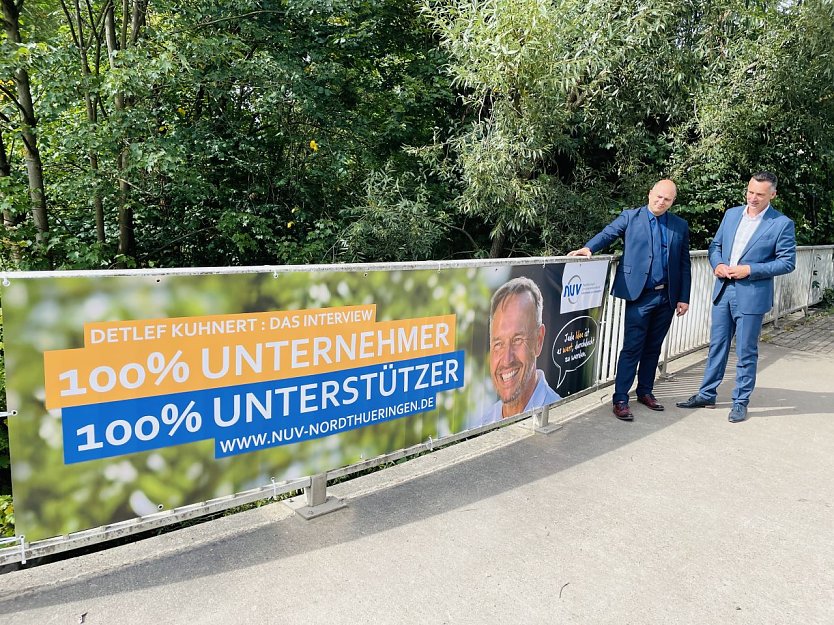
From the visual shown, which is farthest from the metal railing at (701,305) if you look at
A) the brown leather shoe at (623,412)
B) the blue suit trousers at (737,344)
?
the blue suit trousers at (737,344)

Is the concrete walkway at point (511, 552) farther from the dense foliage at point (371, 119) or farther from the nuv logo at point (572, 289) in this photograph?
the dense foliage at point (371, 119)

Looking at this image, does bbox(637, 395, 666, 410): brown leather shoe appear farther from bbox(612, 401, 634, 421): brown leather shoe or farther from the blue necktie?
the blue necktie

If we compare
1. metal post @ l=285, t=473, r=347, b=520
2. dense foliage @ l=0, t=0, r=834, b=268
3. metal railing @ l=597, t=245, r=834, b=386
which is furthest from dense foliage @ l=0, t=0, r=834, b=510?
metal post @ l=285, t=473, r=347, b=520

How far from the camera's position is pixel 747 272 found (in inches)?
216

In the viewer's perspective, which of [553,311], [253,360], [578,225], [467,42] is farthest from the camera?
[578,225]

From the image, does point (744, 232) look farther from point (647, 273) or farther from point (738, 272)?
point (647, 273)

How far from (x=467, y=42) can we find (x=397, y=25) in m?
4.15

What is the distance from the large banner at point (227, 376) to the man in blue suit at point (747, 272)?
7.71ft

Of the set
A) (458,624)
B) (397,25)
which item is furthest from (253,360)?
(397,25)

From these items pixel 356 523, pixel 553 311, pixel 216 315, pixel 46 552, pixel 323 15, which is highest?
pixel 323 15

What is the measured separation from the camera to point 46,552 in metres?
2.71

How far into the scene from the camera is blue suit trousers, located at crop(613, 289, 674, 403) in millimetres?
5504

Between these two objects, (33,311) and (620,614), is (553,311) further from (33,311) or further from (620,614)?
(33,311)

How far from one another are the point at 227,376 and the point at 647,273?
3.76 meters
